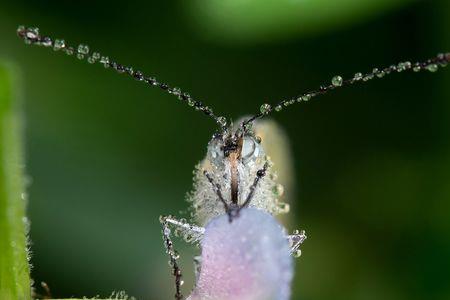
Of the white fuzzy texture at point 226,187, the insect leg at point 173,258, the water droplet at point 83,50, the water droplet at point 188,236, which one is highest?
the water droplet at point 83,50

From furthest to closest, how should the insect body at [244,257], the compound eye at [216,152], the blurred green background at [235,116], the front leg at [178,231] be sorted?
1. the blurred green background at [235,116]
2. the compound eye at [216,152]
3. the front leg at [178,231]
4. the insect body at [244,257]

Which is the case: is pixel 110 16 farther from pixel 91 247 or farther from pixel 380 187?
pixel 380 187

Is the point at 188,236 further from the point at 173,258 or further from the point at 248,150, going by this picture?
the point at 248,150

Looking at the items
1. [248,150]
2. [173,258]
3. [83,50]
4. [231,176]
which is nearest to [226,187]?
[231,176]

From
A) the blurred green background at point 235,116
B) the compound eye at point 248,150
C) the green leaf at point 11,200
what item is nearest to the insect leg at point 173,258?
the compound eye at point 248,150

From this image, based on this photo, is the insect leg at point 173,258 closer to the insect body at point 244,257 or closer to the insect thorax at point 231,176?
the insect body at point 244,257

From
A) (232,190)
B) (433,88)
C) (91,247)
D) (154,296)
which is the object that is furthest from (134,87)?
(232,190)
